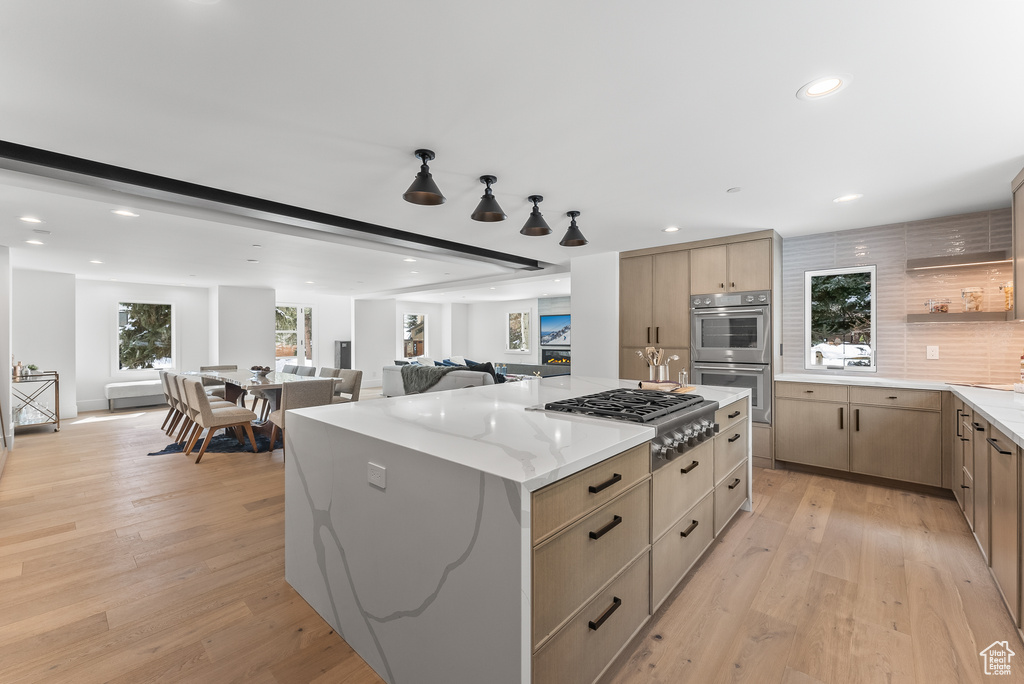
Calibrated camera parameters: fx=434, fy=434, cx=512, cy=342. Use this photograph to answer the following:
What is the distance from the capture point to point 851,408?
12.0ft

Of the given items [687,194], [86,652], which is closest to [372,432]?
[86,652]

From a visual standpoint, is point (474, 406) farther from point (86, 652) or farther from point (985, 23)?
point (985, 23)

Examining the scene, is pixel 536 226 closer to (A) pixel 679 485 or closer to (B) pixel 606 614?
(A) pixel 679 485

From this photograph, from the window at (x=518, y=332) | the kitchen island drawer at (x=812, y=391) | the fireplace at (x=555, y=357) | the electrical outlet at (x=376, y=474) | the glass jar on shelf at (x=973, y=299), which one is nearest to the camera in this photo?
the electrical outlet at (x=376, y=474)

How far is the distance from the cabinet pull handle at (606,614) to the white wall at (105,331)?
29.8ft

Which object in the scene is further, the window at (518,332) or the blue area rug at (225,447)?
the window at (518,332)

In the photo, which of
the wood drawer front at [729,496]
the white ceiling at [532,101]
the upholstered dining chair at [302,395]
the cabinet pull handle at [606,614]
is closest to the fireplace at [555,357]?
the upholstered dining chair at [302,395]

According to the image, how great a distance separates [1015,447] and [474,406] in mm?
2262

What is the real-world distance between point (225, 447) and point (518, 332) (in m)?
7.43

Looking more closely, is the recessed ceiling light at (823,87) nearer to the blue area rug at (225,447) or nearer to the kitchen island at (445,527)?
the kitchen island at (445,527)

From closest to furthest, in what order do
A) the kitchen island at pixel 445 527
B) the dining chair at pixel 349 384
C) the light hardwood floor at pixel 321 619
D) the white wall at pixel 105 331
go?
the kitchen island at pixel 445 527
the light hardwood floor at pixel 321 619
the dining chair at pixel 349 384
the white wall at pixel 105 331

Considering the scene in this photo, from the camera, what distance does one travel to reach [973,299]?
3.49 m

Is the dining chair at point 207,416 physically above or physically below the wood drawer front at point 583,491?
below

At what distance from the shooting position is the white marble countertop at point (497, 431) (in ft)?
4.14
